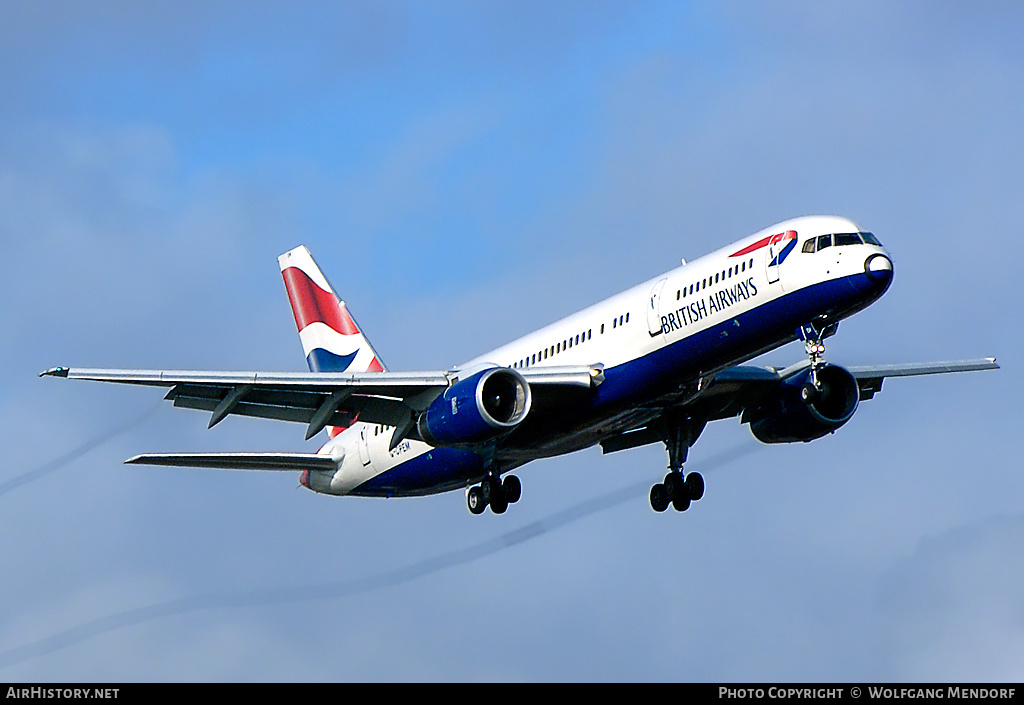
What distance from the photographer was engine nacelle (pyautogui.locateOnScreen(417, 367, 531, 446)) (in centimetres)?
4475

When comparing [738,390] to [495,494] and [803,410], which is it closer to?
[803,410]

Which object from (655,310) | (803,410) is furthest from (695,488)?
(655,310)

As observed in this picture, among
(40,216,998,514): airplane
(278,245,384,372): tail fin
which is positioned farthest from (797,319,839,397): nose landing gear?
(278,245,384,372): tail fin

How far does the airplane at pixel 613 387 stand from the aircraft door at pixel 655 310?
4 cm

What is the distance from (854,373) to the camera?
52.7m

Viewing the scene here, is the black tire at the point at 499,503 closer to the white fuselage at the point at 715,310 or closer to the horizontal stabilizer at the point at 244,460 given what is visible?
the white fuselage at the point at 715,310

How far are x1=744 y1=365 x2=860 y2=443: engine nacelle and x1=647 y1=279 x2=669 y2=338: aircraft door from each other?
6.05 m

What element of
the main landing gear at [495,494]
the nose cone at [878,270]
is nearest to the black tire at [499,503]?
the main landing gear at [495,494]

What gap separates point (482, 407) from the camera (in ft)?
146

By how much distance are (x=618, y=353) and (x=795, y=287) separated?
535cm

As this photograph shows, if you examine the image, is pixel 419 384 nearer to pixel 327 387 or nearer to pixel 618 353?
pixel 327 387

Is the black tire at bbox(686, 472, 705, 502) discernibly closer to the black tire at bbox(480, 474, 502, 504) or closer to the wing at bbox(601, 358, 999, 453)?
the wing at bbox(601, 358, 999, 453)
